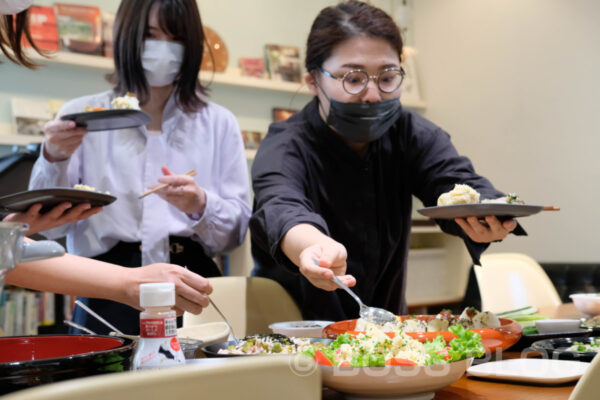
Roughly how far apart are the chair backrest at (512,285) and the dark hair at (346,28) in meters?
1.31

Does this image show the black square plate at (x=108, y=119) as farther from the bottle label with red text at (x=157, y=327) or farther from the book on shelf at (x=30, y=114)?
the book on shelf at (x=30, y=114)

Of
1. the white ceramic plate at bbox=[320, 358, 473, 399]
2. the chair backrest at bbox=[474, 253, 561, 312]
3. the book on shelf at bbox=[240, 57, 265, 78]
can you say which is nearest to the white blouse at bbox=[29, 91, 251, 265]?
the white ceramic plate at bbox=[320, 358, 473, 399]

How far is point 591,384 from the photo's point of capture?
0.71 meters

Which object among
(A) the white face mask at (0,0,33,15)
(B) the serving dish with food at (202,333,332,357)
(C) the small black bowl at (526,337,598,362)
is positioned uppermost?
(A) the white face mask at (0,0,33,15)

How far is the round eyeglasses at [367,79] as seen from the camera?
5.42 ft

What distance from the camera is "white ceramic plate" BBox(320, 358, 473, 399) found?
0.77m

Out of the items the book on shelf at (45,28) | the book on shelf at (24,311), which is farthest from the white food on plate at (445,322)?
the book on shelf at (45,28)

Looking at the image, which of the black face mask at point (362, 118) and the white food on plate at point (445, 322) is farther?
the black face mask at point (362, 118)

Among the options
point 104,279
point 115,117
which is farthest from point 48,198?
point 115,117

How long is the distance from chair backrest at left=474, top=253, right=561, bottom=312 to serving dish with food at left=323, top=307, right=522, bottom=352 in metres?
1.45

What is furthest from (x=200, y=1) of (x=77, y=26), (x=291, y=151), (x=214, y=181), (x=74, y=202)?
(x=74, y=202)

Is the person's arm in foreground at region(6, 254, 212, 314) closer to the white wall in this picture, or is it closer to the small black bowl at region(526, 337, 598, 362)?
the small black bowl at region(526, 337, 598, 362)

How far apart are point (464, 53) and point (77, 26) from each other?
292 centimetres

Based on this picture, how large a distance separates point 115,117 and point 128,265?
452 millimetres
